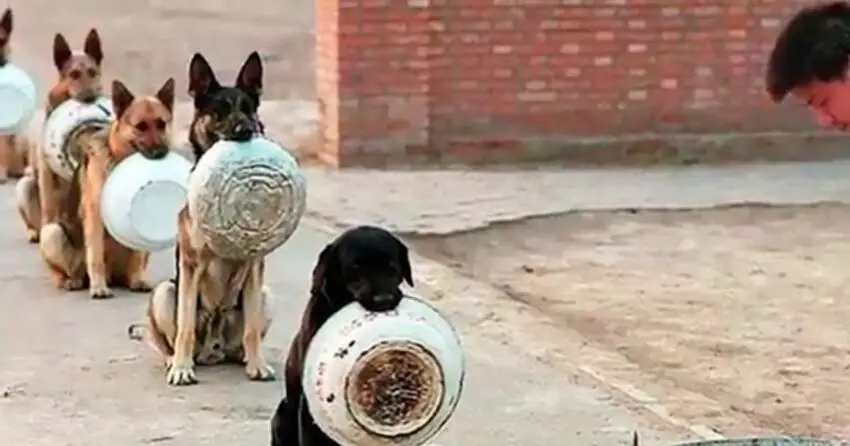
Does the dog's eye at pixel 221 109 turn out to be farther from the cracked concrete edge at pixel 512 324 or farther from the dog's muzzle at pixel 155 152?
the cracked concrete edge at pixel 512 324

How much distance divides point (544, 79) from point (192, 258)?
691cm

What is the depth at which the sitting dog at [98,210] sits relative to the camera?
7.84 metres

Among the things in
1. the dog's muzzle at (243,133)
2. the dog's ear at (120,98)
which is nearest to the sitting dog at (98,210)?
the dog's ear at (120,98)

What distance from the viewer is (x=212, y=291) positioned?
7.11m

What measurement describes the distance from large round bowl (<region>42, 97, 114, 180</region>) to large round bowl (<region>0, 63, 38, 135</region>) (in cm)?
216

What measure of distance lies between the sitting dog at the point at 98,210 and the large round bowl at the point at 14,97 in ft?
6.66

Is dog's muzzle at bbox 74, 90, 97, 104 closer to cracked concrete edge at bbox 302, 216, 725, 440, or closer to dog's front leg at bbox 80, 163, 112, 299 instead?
dog's front leg at bbox 80, 163, 112, 299

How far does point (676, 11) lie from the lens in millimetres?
13609

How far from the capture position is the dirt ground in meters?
7.47

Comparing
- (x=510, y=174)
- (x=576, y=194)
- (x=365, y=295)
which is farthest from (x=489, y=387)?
(x=510, y=174)

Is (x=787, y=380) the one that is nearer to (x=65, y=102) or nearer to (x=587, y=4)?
(x=65, y=102)

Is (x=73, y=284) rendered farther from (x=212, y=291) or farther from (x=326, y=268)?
(x=326, y=268)

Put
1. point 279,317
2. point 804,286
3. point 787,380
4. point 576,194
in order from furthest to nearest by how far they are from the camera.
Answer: point 576,194
point 804,286
point 279,317
point 787,380

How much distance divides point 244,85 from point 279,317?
184 centimetres
